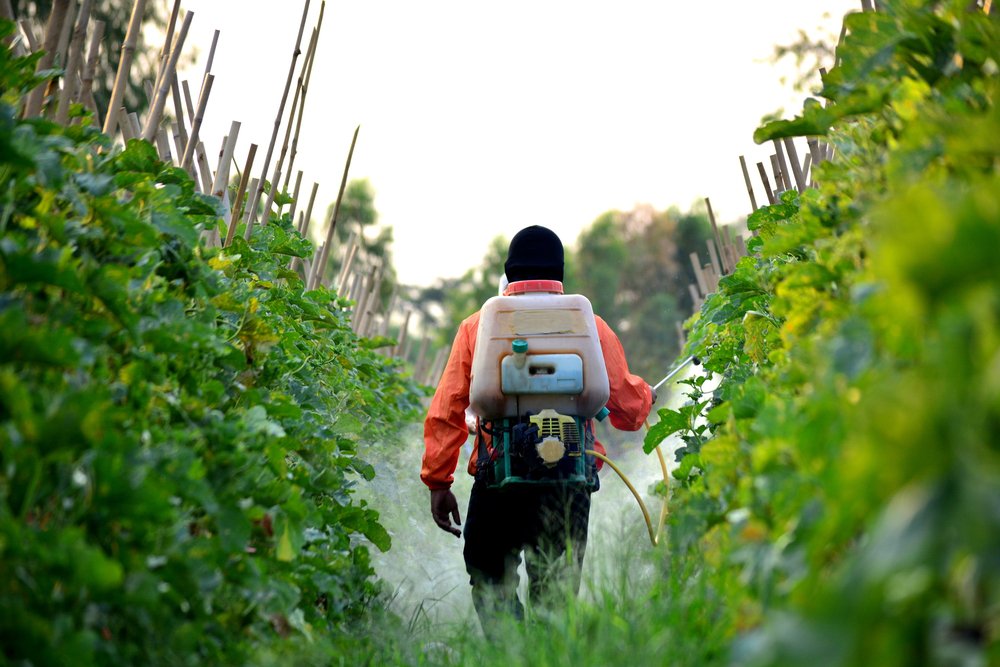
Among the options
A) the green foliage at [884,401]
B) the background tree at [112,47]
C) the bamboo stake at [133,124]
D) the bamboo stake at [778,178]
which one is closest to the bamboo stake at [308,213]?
the bamboo stake at [133,124]

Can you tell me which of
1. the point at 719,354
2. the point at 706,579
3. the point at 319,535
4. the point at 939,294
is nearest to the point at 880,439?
the point at 939,294

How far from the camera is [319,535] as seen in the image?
306 cm

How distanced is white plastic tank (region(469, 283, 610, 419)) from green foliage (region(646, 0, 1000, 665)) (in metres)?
1.38

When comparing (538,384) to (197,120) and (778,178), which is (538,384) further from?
(778,178)

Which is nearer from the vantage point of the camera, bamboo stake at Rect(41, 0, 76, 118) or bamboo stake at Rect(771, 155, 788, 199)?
bamboo stake at Rect(41, 0, 76, 118)

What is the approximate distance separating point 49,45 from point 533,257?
2.10 metres

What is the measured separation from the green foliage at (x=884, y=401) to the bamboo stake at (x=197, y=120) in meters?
2.34

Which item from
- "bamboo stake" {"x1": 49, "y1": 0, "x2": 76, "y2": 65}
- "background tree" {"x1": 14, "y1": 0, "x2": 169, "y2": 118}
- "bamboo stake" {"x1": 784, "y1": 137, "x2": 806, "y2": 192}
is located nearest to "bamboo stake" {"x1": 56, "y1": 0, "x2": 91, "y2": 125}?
"bamboo stake" {"x1": 49, "y1": 0, "x2": 76, "y2": 65}

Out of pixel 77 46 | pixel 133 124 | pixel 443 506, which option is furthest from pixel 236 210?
pixel 443 506

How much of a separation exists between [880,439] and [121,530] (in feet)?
4.60

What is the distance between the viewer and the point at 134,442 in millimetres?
1918

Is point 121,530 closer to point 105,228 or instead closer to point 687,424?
point 105,228

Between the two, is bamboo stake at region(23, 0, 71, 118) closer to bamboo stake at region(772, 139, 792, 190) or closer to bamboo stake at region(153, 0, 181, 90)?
bamboo stake at region(153, 0, 181, 90)

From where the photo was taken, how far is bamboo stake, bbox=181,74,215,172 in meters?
4.14
